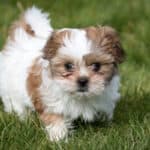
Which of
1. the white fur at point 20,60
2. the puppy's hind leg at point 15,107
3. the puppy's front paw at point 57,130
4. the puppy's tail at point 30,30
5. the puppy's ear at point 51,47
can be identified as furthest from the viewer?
the puppy's tail at point 30,30

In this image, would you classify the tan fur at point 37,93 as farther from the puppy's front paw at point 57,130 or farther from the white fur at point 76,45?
the white fur at point 76,45

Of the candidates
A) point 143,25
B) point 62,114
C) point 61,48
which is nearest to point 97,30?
point 61,48

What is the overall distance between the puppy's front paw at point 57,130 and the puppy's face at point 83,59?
0.38 metres

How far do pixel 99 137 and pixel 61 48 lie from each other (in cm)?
67

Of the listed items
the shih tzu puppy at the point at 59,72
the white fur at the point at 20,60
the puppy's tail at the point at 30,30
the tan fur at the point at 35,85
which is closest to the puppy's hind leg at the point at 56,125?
the shih tzu puppy at the point at 59,72

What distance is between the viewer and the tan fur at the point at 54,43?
512 centimetres

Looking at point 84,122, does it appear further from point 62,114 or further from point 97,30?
point 97,30

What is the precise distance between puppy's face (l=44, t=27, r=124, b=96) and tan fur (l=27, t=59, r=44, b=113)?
31cm

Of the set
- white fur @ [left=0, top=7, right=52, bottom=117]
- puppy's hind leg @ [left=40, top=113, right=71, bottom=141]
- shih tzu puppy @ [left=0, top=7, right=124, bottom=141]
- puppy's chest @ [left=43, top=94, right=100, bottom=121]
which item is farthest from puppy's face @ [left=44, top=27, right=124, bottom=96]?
white fur @ [left=0, top=7, right=52, bottom=117]

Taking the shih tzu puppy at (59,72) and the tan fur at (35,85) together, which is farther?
the tan fur at (35,85)

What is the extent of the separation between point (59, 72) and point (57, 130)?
0.52 m

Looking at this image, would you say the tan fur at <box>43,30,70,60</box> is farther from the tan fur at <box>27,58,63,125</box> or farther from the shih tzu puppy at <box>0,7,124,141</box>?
the tan fur at <box>27,58,63,125</box>

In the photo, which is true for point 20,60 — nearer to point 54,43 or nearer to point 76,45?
point 54,43

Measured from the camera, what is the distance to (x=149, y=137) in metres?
4.99
